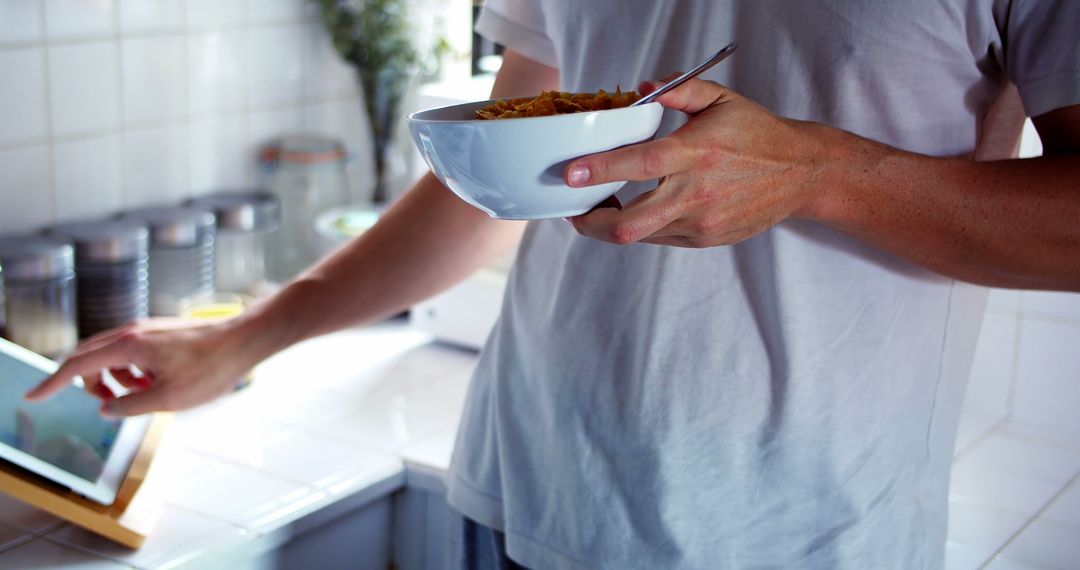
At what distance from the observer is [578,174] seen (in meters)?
0.55

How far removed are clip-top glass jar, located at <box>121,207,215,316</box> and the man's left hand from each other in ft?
3.14

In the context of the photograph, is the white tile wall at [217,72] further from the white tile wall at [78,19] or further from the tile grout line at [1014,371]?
the tile grout line at [1014,371]

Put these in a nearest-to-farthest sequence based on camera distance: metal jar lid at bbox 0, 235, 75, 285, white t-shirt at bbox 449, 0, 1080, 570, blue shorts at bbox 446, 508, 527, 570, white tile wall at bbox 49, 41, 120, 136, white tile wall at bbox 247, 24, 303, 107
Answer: white t-shirt at bbox 449, 0, 1080, 570
blue shorts at bbox 446, 508, 527, 570
metal jar lid at bbox 0, 235, 75, 285
white tile wall at bbox 49, 41, 120, 136
white tile wall at bbox 247, 24, 303, 107

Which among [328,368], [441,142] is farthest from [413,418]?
[441,142]

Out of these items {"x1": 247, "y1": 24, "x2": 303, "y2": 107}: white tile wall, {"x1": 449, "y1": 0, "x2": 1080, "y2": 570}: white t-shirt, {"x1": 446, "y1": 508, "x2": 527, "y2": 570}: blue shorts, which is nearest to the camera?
{"x1": 449, "y1": 0, "x2": 1080, "y2": 570}: white t-shirt

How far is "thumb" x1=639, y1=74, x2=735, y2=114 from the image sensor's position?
0.58m

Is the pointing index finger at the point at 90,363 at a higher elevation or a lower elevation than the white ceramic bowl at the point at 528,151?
lower

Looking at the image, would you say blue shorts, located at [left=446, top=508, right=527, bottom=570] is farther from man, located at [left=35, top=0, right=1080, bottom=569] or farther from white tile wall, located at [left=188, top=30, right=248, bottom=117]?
white tile wall, located at [left=188, top=30, right=248, bottom=117]

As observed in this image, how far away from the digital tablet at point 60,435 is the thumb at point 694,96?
2.06 ft

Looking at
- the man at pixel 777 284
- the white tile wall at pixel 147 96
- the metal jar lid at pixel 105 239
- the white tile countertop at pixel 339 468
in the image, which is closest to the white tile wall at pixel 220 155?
the white tile wall at pixel 147 96

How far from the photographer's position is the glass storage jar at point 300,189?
167 cm

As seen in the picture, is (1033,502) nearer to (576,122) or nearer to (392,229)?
(392,229)

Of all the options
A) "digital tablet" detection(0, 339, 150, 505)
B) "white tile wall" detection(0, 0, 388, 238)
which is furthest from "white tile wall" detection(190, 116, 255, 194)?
"digital tablet" detection(0, 339, 150, 505)

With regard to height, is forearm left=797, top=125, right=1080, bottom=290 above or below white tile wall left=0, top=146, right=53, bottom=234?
above
